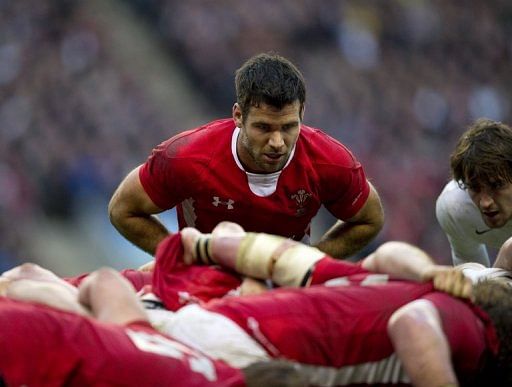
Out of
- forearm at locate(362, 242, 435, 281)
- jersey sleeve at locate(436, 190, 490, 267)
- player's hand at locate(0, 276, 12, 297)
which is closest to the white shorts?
forearm at locate(362, 242, 435, 281)

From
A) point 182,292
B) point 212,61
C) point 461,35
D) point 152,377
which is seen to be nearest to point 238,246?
point 182,292

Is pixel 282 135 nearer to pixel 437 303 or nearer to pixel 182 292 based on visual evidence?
pixel 182 292

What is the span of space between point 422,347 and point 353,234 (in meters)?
2.36

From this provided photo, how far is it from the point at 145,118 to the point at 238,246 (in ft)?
24.5

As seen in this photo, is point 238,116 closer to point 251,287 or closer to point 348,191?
point 348,191

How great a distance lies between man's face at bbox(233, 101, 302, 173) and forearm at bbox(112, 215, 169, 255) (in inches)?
27.4

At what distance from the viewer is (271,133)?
5.50m

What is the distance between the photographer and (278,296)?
161 inches

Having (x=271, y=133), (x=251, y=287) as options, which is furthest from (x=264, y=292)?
(x=271, y=133)

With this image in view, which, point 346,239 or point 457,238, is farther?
point 457,238

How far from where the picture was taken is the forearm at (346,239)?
6.15m

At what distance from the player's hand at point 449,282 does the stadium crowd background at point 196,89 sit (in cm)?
564

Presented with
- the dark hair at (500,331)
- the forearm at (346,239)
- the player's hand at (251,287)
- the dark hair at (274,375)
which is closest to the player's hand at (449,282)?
the dark hair at (500,331)

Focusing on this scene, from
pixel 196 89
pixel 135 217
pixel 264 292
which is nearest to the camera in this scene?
pixel 264 292
